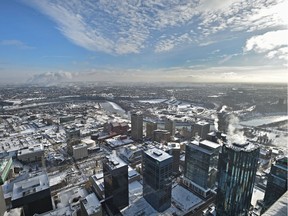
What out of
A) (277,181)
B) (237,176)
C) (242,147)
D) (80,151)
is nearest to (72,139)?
(80,151)

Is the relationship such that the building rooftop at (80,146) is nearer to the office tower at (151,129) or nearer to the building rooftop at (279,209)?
the office tower at (151,129)

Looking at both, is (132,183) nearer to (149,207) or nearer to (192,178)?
(149,207)

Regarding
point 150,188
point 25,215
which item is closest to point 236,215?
point 150,188

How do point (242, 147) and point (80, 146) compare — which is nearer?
point (242, 147)

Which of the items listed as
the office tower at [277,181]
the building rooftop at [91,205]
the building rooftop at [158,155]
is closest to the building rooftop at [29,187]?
the building rooftop at [91,205]

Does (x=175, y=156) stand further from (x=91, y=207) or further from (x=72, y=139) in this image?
(x=72, y=139)

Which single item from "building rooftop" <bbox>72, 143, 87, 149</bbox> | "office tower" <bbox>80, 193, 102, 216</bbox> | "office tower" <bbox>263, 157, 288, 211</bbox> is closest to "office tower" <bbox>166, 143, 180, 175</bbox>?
"office tower" <bbox>263, 157, 288, 211</bbox>

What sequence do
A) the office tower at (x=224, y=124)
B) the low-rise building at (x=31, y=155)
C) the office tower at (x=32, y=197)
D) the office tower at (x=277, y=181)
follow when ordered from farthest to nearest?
the office tower at (x=224, y=124) < the low-rise building at (x=31, y=155) < the office tower at (x=32, y=197) < the office tower at (x=277, y=181)
